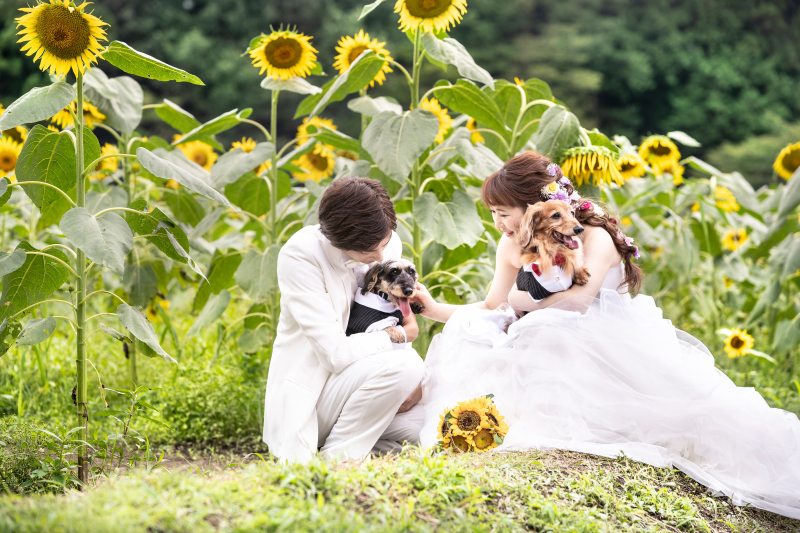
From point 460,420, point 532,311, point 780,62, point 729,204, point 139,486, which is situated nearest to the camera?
point 139,486

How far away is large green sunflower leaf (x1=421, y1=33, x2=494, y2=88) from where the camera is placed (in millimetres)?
2688

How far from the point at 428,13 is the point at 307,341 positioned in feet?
4.45

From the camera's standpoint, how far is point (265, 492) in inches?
64.0

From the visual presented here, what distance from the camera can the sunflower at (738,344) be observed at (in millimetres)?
3604

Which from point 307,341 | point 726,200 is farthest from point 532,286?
point 726,200

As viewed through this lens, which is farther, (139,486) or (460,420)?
(460,420)

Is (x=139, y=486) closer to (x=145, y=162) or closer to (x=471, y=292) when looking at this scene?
(x=145, y=162)

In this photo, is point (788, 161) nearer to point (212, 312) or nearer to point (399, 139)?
point (399, 139)

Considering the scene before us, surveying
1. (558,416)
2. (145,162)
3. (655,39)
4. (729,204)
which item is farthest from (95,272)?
(655,39)

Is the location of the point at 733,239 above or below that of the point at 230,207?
above

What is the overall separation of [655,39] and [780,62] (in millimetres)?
2634

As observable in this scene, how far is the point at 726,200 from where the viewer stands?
4.31m

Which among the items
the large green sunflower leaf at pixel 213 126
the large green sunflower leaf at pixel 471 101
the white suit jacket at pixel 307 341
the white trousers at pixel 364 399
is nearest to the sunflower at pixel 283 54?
the large green sunflower leaf at pixel 213 126

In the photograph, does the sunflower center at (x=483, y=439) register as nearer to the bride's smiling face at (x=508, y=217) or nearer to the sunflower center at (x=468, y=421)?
the sunflower center at (x=468, y=421)
